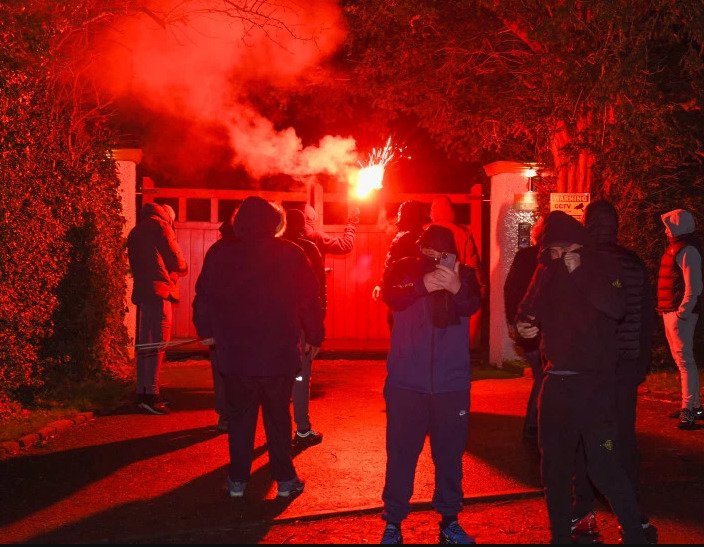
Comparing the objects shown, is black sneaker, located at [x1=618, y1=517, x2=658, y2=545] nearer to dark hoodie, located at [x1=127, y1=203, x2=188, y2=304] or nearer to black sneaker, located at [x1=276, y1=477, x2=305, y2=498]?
black sneaker, located at [x1=276, y1=477, x2=305, y2=498]

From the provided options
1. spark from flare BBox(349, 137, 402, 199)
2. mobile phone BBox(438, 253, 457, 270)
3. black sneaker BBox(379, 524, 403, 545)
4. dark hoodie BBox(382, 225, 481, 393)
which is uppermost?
spark from flare BBox(349, 137, 402, 199)

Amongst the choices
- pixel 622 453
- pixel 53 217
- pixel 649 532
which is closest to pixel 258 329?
pixel 622 453

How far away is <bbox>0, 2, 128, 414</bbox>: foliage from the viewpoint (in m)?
7.88

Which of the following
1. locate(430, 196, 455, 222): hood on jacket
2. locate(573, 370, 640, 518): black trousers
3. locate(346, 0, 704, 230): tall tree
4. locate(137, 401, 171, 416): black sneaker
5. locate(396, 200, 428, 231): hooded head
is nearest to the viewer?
locate(573, 370, 640, 518): black trousers

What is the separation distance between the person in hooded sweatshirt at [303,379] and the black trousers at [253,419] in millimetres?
1359

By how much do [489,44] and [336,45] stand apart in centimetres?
270

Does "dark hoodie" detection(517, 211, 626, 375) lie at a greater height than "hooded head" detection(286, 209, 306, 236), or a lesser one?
lesser

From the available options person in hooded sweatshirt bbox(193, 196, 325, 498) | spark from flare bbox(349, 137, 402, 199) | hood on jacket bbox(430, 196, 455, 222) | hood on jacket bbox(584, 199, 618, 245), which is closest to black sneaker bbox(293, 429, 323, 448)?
person in hooded sweatshirt bbox(193, 196, 325, 498)

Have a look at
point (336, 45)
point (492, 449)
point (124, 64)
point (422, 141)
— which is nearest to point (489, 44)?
point (336, 45)

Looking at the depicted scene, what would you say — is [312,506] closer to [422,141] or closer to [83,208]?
[83,208]

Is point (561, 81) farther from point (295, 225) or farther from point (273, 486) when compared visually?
point (273, 486)

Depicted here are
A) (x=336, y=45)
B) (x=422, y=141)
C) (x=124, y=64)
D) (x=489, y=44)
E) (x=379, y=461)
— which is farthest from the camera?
(x=422, y=141)

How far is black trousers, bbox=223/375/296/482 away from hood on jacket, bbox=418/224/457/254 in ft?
4.89

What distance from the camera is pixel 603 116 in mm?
11031
